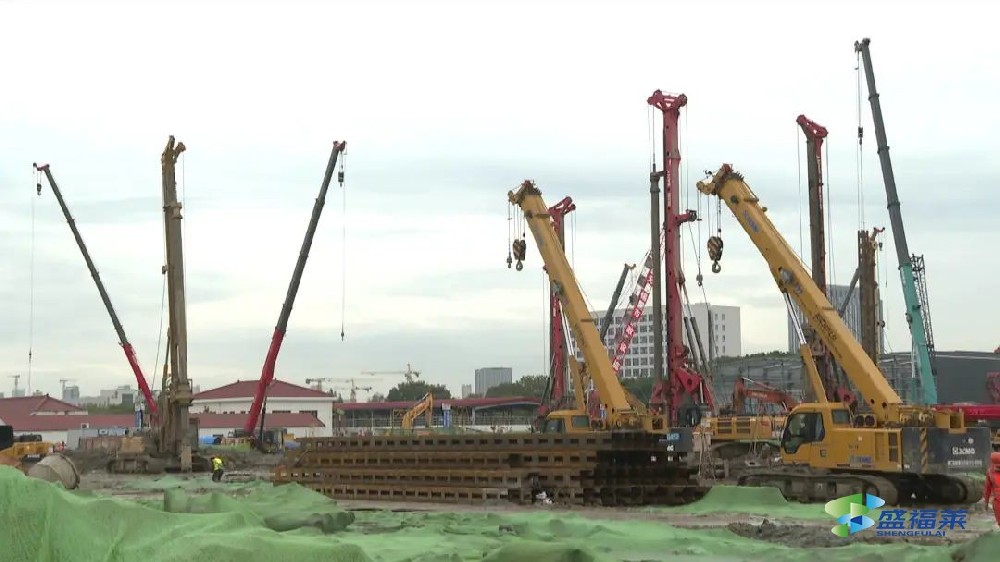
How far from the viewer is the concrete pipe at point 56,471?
16922 mm

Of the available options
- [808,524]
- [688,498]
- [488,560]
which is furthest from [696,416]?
[488,560]

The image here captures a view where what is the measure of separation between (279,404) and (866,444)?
87374 millimetres

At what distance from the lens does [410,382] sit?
157625mm

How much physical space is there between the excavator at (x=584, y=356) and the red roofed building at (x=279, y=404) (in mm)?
67724

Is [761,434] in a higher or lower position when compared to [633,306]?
lower

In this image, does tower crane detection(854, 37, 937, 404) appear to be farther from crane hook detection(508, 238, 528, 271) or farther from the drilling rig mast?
the drilling rig mast

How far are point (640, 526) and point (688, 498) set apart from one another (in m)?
7.46

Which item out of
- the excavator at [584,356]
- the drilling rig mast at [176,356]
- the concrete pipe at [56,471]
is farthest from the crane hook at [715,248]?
the drilling rig mast at [176,356]

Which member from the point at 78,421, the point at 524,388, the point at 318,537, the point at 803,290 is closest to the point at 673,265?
the point at 803,290

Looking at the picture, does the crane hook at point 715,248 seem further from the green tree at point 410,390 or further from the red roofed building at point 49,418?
the green tree at point 410,390

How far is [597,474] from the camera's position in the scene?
22047 millimetres

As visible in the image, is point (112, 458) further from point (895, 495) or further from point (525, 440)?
point (895, 495)

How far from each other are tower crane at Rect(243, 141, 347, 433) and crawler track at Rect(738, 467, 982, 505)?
3554cm

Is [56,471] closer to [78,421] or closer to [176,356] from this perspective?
[176,356]
